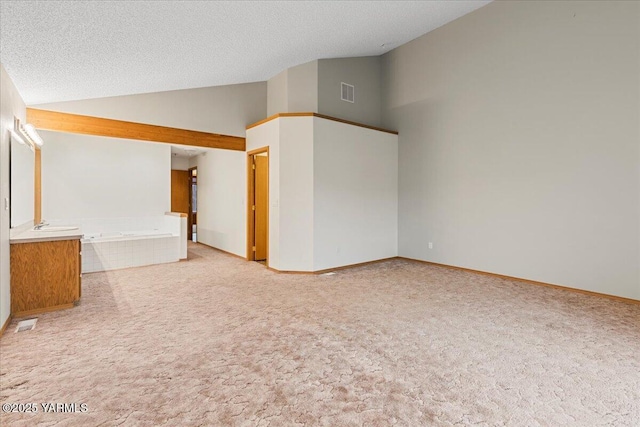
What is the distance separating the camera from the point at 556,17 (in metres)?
4.41

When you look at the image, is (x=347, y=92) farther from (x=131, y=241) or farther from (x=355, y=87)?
(x=131, y=241)

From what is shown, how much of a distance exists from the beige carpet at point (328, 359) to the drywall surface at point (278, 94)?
11.5 feet

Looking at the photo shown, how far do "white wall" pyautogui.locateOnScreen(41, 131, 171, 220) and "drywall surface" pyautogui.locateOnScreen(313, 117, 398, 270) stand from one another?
11.7 ft

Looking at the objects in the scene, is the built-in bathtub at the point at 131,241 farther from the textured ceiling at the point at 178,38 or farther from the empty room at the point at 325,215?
the textured ceiling at the point at 178,38

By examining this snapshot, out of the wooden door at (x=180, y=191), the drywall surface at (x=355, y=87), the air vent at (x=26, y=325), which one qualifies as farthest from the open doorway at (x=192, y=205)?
the air vent at (x=26, y=325)

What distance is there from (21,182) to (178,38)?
2.68 meters

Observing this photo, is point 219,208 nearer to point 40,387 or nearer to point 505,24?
point 40,387

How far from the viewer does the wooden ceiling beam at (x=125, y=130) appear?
447 cm

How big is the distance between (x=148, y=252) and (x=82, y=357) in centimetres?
358

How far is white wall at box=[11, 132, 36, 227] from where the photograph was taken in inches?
135

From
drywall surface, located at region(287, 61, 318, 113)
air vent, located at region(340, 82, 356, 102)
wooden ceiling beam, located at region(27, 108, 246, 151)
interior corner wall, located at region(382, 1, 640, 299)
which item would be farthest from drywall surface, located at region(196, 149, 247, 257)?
interior corner wall, located at region(382, 1, 640, 299)

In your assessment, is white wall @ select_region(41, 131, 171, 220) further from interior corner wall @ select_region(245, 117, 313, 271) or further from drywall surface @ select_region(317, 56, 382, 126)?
drywall surface @ select_region(317, 56, 382, 126)

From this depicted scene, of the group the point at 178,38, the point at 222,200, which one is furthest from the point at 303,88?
the point at 222,200

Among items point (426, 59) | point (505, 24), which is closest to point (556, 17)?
point (505, 24)
